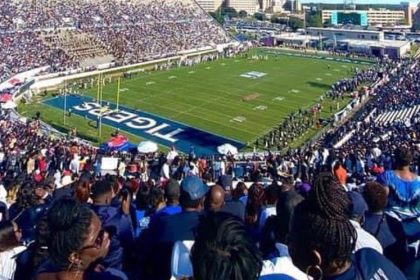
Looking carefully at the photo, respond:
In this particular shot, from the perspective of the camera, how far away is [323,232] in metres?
2.57

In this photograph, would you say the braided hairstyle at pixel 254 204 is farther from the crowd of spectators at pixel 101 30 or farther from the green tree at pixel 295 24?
the green tree at pixel 295 24

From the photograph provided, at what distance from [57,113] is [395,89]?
22469mm

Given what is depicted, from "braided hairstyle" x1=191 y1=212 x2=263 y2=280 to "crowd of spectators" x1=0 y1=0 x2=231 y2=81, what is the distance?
41.0 meters

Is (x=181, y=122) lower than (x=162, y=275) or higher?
lower

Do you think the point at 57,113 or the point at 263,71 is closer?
the point at 57,113

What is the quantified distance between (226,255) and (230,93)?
135 feet

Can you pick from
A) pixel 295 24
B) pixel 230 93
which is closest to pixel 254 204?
pixel 230 93

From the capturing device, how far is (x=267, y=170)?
1764 centimetres

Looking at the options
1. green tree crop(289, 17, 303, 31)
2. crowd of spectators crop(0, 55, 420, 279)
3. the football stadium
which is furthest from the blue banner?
green tree crop(289, 17, 303, 31)

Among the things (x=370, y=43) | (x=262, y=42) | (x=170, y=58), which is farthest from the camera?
(x=262, y=42)

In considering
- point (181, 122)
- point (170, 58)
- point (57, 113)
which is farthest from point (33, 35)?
point (181, 122)

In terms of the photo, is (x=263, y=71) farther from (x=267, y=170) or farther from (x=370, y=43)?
(x=267, y=170)

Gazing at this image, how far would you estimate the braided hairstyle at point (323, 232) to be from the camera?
2559mm

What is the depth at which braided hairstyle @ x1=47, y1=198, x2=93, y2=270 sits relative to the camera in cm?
317
